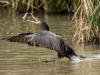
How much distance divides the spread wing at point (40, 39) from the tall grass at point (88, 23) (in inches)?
66.1

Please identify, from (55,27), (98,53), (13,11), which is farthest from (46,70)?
(13,11)

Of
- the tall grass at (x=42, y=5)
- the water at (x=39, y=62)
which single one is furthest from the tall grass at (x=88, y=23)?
the tall grass at (x=42, y=5)

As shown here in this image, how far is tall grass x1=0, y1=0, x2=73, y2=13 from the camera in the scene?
638 inches

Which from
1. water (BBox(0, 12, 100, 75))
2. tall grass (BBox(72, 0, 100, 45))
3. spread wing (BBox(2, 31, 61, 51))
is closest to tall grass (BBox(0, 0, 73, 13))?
water (BBox(0, 12, 100, 75))

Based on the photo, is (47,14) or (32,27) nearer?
(32,27)

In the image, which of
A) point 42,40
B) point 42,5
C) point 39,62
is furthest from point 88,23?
point 42,5

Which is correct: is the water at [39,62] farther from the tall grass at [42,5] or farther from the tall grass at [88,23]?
the tall grass at [42,5]

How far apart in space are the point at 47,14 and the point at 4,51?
7.82 meters

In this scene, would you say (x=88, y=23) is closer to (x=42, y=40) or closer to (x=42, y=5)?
(x=42, y=40)

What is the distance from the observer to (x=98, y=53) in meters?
8.69

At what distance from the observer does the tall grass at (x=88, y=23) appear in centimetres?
933

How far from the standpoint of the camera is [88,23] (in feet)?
31.2

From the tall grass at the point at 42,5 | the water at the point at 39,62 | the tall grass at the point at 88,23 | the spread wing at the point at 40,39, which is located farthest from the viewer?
the tall grass at the point at 42,5

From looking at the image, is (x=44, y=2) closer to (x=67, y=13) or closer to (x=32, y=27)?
(x=67, y=13)
